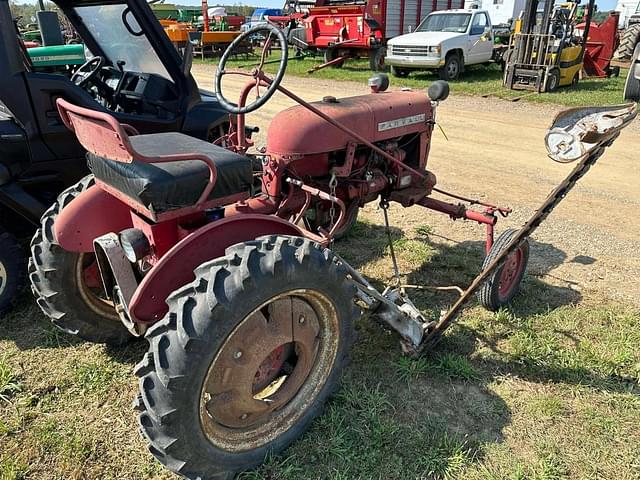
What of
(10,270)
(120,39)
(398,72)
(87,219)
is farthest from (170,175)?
(398,72)

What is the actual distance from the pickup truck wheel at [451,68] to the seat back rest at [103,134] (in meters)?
12.7

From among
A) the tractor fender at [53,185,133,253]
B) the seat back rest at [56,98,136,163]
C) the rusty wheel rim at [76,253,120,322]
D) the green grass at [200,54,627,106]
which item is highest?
the seat back rest at [56,98,136,163]

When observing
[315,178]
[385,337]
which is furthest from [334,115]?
[385,337]

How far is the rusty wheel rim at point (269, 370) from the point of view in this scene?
2.08m

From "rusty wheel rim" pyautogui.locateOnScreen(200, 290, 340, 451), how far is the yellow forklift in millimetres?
10825

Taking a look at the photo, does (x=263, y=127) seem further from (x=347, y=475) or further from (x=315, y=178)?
(x=347, y=475)

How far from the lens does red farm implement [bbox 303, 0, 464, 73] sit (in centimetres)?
1619

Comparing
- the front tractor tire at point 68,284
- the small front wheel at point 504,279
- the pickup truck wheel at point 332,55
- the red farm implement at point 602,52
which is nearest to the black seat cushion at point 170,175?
the front tractor tire at point 68,284

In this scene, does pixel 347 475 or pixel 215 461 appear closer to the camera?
pixel 215 461

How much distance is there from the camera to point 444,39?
13156mm

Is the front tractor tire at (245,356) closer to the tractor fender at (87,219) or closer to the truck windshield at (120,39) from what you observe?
the tractor fender at (87,219)

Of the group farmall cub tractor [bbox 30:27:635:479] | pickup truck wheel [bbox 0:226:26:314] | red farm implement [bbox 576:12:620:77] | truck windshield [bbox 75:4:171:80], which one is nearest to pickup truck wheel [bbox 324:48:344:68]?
red farm implement [bbox 576:12:620:77]

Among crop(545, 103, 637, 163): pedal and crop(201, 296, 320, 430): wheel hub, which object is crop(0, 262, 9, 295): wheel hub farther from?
crop(545, 103, 637, 163): pedal

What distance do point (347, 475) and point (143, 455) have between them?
3.04 feet
